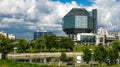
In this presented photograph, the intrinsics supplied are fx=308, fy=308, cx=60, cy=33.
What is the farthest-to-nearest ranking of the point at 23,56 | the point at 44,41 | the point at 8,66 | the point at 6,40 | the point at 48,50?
the point at 48,50, the point at 44,41, the point at 23,56, the point at 6,40, the point at 8,66

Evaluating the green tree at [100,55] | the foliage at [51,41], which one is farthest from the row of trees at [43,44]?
the green tree at [100,55]

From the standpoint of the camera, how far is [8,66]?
3819 centimetres

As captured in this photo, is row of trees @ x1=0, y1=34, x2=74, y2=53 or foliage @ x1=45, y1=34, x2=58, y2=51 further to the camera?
foliage @ x1=45, y1=34, x2=58, y2=51

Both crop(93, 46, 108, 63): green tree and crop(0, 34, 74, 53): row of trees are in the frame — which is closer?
crop(93, 46, 108, 63): green tree

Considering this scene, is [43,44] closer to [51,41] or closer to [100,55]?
[51,41]

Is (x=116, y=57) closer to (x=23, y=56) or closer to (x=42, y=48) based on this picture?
(x=23, y=56)

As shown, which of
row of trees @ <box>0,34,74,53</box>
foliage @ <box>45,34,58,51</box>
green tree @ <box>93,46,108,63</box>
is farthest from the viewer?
foliage @ <box>45,34,58,51</box>

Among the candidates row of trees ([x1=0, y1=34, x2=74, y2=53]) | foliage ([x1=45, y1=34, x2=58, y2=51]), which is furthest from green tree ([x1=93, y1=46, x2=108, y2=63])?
foliage ([x1=45, y1=34, x2=58, y2=51])

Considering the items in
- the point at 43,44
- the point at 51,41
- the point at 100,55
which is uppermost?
the point at 51,41

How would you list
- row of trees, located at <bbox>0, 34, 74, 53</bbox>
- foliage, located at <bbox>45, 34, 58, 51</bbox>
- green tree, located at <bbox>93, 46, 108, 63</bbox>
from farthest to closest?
foliage, located at <bbox>45, 34, 58, 51</bbox> < row of trees, located at <bbox>0, 34, 74, 53</bbox> < green tree, located at <bbox>93, 46, 108, 63</bbox>

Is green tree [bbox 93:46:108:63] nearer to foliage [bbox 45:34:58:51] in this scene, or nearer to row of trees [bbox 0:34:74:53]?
row of trees [bbox 0:34:74:53]

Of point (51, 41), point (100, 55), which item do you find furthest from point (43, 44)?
point (100, 55)

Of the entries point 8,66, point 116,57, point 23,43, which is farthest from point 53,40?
point 8,66

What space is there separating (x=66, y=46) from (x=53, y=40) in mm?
10488
